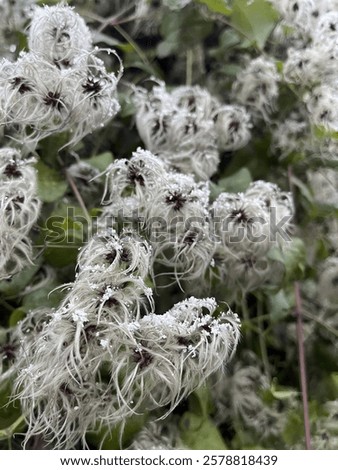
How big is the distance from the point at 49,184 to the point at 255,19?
12.3 inches

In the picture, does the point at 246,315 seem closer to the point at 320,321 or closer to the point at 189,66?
the point at 320,321

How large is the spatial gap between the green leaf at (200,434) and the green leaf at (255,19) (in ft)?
1.40

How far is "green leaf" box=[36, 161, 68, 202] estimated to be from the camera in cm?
65

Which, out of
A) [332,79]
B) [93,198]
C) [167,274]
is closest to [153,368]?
[167,274]

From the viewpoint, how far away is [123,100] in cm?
78

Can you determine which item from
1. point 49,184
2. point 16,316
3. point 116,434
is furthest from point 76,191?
point 116,434

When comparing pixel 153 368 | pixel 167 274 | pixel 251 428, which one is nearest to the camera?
pixel 153 368

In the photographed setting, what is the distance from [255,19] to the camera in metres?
0.78

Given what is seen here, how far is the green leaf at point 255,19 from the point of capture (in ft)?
2.50

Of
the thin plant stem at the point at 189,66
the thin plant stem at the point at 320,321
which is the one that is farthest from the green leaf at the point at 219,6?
the thin plant stem at the point at 320,321

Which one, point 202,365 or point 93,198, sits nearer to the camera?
point 202,365

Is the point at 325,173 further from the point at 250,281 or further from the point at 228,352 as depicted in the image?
the point at 228,352

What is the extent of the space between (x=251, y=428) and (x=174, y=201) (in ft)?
1.00

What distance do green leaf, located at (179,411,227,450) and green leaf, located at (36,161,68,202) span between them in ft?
0.82
